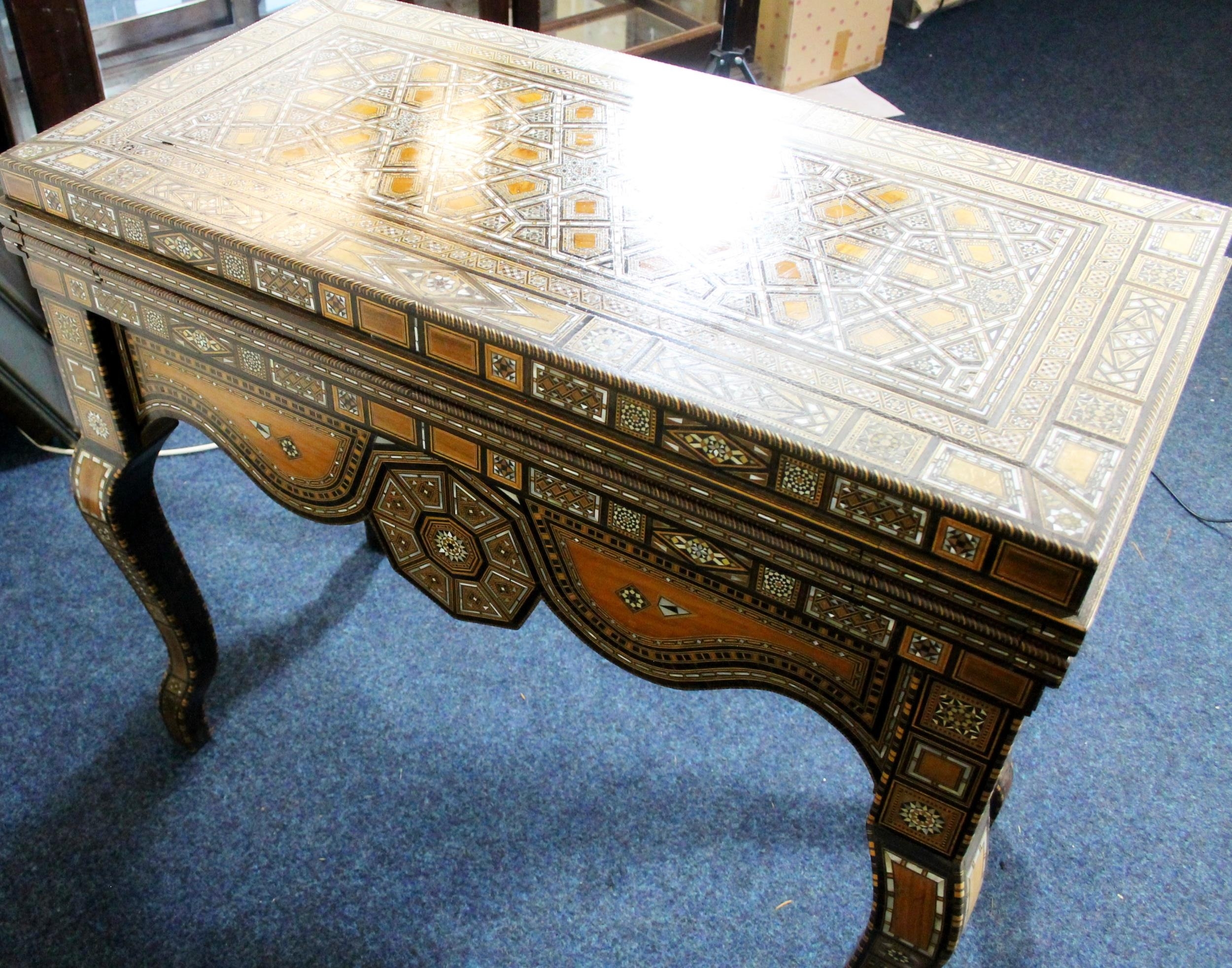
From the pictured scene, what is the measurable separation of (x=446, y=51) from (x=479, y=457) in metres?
0.57

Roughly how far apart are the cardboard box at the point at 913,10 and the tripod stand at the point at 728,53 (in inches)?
33.1

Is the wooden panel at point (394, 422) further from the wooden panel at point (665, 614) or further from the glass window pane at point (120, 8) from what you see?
the glass window pane at point (120, 8)

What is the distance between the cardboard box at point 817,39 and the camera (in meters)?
2.66

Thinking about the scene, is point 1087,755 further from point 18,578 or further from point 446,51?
point 18,578

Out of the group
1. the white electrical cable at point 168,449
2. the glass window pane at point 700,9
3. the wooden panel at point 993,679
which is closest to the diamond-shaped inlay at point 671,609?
the wooden panel at point 993,679

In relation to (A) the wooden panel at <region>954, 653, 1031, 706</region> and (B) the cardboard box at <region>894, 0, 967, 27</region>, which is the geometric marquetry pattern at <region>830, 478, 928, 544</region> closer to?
(A) the wooden panel at <region>954, 653, 1031, 706</region>

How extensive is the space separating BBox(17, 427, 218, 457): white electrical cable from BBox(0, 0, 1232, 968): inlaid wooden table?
66cm

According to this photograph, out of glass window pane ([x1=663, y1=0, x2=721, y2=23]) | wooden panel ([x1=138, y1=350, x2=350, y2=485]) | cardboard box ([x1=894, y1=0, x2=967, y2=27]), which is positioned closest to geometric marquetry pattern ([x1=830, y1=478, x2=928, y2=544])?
wooden panel ([x1=138, y1=350, x2=350, y2=485])

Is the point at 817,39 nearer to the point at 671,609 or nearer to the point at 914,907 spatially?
the point at 671,609

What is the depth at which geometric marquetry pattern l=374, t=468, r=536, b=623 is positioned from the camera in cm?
99

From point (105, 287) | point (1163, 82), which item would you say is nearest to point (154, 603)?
point (105, 287)

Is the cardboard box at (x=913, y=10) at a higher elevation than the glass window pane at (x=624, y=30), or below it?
below

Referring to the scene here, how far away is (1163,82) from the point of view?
300 centimetres

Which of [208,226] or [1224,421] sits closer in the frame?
[208,226]
